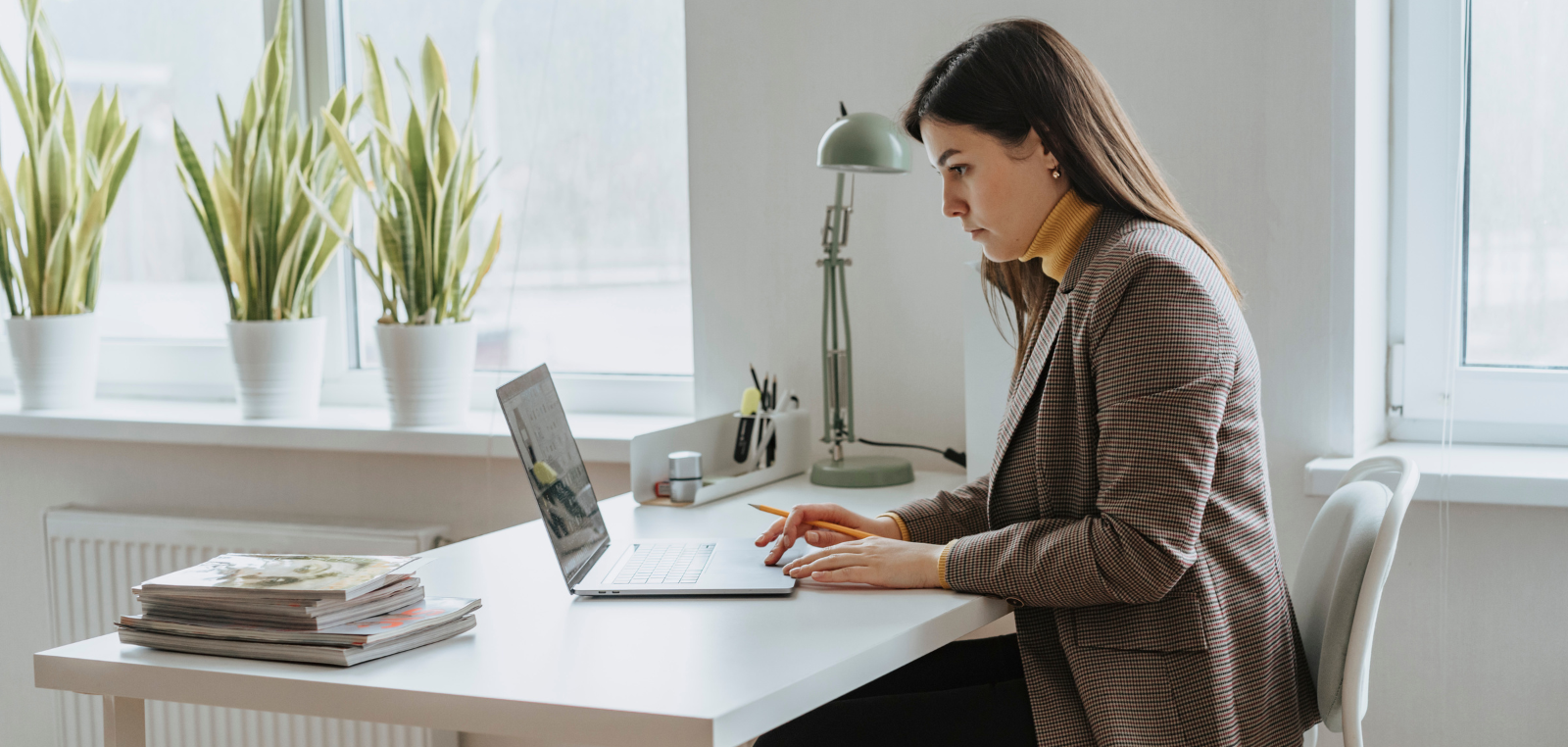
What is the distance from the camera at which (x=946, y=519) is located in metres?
1.58

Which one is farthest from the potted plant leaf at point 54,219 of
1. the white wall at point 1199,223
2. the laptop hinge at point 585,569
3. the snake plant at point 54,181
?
the laptop hinge at point 585,569

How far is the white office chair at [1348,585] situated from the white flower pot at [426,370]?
1.62 m

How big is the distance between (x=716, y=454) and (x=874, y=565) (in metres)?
0.82

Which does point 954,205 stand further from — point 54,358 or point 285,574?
point 54,358

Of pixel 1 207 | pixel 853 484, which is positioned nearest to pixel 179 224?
pixel 1 207

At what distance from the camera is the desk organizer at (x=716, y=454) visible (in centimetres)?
193

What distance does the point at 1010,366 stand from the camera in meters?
1.86

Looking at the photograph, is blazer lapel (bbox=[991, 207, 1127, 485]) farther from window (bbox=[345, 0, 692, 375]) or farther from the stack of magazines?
window (bbox=[345, 0, 692, 375])

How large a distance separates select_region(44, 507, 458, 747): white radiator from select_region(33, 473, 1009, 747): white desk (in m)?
1.15

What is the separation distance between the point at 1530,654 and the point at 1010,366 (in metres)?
0.87

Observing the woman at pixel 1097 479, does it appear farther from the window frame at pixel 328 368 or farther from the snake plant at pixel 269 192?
the snake plant at pixel 269 192

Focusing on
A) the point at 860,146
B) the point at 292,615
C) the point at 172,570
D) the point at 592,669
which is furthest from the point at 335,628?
the point at 172,570

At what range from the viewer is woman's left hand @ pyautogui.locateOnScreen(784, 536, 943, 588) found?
1.34 meters

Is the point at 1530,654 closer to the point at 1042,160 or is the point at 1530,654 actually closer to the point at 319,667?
the point at 1042,160
